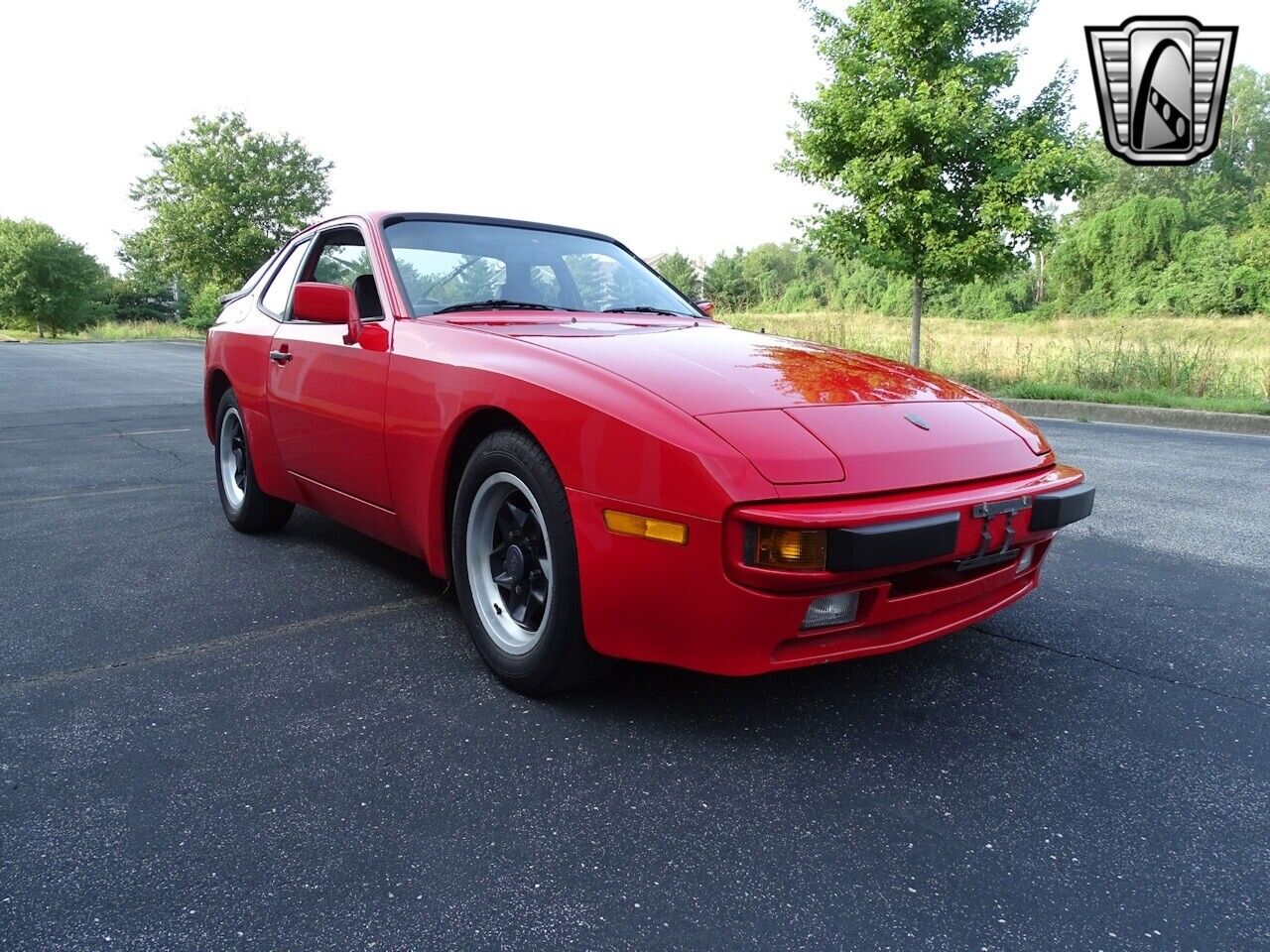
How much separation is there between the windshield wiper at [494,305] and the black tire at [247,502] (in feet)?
5.08

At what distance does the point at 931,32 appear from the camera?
37.1 ft

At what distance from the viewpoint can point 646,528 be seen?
6.63 feet

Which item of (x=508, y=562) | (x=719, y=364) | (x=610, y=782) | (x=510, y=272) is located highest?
(x=510, y=272)

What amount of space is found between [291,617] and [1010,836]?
235 cm

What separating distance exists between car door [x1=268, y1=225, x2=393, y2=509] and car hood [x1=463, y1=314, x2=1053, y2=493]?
421 mm

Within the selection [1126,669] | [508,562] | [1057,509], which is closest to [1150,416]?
[1126,669]

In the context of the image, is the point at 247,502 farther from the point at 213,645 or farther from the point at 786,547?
the point at 786,547

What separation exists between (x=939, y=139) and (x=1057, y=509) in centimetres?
1022

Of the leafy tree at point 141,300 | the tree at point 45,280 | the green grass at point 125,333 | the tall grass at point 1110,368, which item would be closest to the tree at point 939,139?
the tall grass at point 1110,368

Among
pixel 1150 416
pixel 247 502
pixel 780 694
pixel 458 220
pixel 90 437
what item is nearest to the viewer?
pixel 780 694

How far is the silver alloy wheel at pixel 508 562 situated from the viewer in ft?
7.95

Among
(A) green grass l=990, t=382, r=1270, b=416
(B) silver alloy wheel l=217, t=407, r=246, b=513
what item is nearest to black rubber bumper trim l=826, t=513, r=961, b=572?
(B) silver alloy wheel l=217, t=407, r=246, b=513

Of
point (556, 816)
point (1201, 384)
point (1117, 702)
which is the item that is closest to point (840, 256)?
point (1201, 384)

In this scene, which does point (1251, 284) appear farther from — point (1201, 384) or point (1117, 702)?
point (1117, 702)
